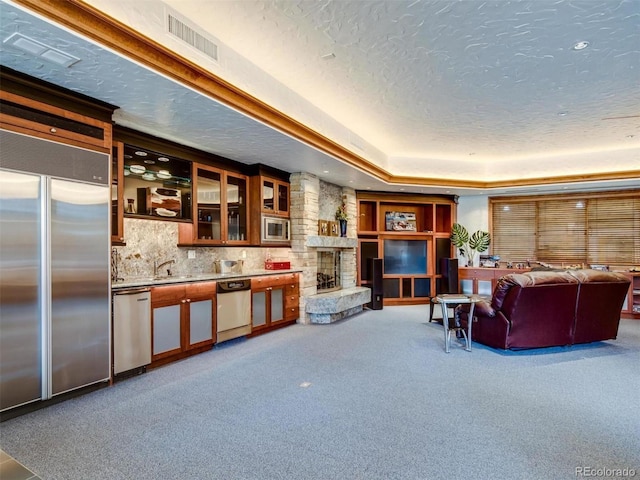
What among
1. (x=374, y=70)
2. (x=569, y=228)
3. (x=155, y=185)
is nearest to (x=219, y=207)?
(x=155, y=185)

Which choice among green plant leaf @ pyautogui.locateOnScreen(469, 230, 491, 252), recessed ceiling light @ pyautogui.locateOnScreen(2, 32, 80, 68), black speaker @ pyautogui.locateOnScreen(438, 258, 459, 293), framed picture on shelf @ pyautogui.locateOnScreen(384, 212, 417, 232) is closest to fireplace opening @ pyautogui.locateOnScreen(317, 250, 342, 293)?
framed picture on shelf @ pyautogui.locateOnScreen(384, 212, 417, 232)

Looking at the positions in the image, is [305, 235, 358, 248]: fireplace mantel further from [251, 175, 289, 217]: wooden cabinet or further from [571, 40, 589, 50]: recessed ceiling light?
[571, 40, 589, 50]: recessed ceiling light

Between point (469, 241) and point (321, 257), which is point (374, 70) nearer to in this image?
point (321, 257)

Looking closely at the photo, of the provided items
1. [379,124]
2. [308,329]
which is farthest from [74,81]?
[308,329]

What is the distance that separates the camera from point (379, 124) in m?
5.28

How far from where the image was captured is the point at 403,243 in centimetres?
815

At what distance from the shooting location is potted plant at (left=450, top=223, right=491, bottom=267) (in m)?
8.03

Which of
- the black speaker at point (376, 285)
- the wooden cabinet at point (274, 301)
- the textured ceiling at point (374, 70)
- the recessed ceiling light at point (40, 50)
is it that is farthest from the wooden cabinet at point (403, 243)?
the recessed ceiling light at point (40, 50)

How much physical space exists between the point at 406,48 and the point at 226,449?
3.44 metres

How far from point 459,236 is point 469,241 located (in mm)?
298

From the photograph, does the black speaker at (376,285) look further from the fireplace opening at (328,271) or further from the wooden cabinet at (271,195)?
the wooden cabinet at (271,195)

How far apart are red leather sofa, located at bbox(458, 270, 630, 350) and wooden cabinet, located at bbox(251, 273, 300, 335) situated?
9.06 ft

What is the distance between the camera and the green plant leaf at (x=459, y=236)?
806cm

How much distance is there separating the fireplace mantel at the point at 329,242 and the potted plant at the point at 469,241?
8.21 feet
